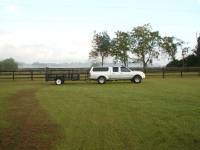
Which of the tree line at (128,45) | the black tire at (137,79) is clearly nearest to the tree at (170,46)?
the tree line at (128,45)

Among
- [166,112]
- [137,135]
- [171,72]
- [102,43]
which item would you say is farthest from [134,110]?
[102,43]

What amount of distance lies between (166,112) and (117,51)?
5465 centimetres

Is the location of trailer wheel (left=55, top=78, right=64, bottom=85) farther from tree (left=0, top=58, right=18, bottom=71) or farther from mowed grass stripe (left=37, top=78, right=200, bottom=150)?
tree (left=0, top=58, right=18, bottom=71)

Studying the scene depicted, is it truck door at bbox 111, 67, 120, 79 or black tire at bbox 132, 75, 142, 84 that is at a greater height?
truck door at bbox 111, 67, 120, 79

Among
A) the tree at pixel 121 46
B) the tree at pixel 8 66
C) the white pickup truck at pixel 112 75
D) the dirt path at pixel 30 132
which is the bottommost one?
the dirt path at pixel 30 132

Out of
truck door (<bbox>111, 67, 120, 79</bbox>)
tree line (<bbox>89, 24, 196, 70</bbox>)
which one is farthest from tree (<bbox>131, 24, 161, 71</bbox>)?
truck door (<bbox>111, 67, 120, 79</bbox>)

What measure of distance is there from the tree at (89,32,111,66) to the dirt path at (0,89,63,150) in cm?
5340

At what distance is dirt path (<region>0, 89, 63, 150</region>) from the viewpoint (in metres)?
9.59

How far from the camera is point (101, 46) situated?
226 ft

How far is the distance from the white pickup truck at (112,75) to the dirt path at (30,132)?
2053cm

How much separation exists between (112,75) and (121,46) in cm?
3335

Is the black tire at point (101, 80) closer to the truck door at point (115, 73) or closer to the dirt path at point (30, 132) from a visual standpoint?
the truck door at point (115, 73)

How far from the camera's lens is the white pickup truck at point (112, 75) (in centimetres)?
3591

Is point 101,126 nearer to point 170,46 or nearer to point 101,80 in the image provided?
point 101,80
